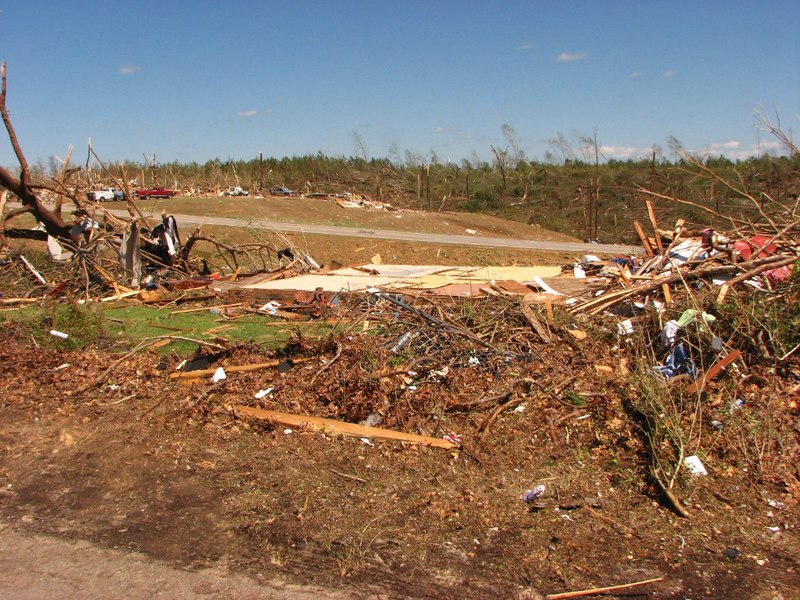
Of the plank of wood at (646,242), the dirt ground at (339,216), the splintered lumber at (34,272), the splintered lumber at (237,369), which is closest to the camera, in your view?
the splintered lumber at (237,369)

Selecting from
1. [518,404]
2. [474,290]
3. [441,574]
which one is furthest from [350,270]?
[441,574]

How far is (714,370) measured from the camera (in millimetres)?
5152

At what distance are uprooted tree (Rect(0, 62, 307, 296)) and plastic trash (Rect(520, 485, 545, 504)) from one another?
23.9 ft

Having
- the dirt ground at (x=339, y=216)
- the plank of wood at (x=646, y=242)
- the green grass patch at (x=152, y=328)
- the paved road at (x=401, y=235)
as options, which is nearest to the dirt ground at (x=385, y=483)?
the green grass patch at (x=152, y=328)

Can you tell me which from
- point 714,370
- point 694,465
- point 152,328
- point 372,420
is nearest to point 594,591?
point 694,465

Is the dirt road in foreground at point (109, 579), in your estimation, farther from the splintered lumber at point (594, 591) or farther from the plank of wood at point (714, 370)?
the plank of wood at point (714, 370)

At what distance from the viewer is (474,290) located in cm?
744

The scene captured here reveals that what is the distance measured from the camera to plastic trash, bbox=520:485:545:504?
168 inches

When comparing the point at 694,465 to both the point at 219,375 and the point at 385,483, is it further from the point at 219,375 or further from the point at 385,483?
the point at 219,375

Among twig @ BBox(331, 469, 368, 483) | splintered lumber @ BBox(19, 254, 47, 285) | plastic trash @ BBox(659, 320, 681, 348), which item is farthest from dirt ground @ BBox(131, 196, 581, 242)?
twig @ BBox(331, 469, 368, 483)

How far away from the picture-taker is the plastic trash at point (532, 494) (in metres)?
4.27

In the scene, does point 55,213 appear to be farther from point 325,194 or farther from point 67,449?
point 325,194

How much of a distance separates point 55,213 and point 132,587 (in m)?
8.91

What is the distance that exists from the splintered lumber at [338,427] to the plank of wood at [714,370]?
180cm
